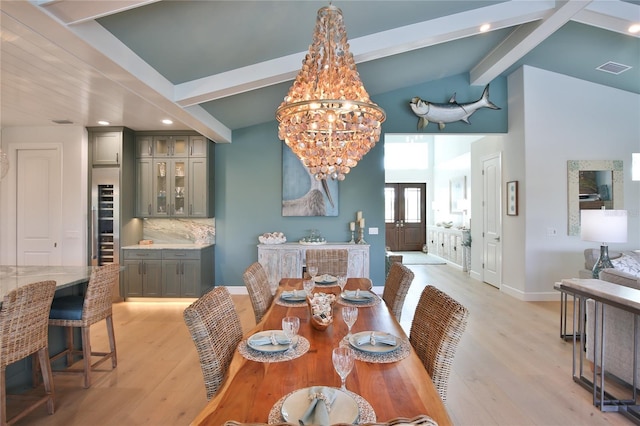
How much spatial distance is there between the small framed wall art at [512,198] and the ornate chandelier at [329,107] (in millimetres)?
4347

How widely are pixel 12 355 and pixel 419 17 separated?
14.0 feet

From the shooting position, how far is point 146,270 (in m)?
5.11

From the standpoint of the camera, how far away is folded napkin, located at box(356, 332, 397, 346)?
1655mm

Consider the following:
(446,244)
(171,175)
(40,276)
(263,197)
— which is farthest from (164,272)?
(446,244)

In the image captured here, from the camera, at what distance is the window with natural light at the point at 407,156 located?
11.6 metres

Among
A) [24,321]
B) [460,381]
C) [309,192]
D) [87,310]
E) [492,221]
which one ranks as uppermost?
[309,192]

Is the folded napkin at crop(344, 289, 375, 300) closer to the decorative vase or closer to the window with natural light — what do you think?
the decorative vase

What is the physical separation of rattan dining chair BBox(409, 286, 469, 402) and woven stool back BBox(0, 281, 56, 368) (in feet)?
7.71

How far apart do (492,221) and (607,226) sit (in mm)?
2994

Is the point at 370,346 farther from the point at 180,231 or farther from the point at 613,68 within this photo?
the point at 613,68

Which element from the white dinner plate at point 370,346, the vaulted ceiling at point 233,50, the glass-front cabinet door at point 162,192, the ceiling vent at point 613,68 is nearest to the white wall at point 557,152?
the vaulted ceiling at point 233,50

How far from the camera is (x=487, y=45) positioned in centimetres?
467

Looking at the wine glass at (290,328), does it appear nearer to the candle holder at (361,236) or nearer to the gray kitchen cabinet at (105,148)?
the candle holder at (361,236)

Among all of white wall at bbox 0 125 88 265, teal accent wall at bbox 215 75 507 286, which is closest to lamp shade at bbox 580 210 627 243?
teal accent wall at bbox 215 75 507 286
